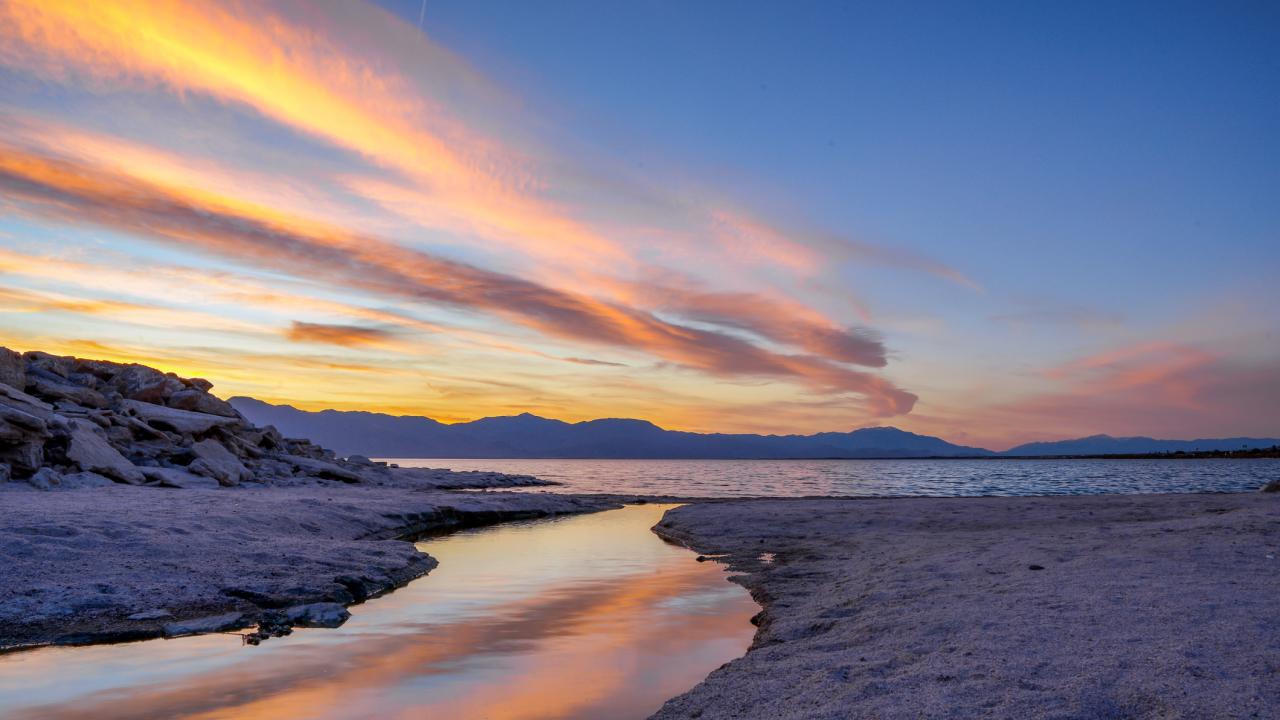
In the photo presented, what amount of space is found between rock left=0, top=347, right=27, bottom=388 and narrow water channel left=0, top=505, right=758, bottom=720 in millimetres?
28356

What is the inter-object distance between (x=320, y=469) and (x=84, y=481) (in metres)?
17.9

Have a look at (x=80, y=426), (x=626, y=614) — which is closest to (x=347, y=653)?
(x=626, y=614)

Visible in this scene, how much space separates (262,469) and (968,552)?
114ft

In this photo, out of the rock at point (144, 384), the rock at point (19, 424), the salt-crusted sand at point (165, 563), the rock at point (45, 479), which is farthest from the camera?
the rock at point (144, 384)

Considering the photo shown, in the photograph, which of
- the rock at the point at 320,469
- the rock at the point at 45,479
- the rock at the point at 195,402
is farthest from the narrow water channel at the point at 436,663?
the rock at the point at 195,402

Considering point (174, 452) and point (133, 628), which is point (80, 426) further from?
point (133, 628)

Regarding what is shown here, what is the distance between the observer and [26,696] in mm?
8023

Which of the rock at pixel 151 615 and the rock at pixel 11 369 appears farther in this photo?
the rock at pixel 11 369

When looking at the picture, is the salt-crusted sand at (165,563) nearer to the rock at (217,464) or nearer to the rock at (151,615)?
the rock at (151,615)

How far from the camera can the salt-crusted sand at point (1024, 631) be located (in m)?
6.43

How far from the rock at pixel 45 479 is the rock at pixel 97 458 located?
1829mm

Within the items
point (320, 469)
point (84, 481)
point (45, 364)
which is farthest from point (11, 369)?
point (320, 469)

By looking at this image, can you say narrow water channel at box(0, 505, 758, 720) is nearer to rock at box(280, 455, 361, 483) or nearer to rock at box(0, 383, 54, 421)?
rock at box(0, 383, 54, 421)

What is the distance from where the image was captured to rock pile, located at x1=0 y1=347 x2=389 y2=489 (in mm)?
26016
